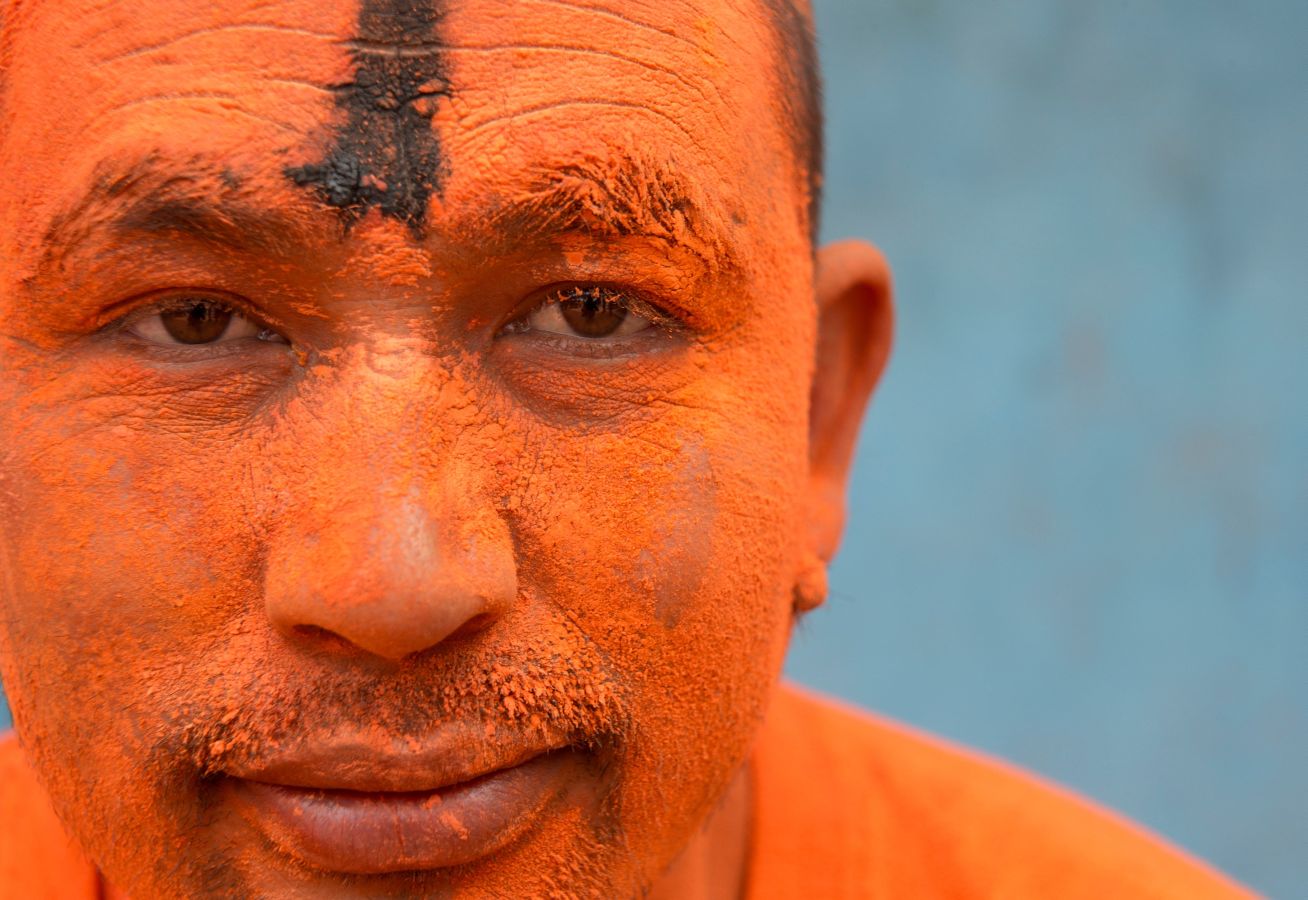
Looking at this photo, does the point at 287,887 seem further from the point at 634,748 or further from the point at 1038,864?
the point at 1038,864

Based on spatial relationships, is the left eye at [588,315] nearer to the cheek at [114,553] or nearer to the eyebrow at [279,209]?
the eyebrow at [279,209]

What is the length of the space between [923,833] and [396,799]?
102 cm

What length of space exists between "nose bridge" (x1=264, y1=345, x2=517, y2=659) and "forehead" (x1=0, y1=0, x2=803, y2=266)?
0.16 metres

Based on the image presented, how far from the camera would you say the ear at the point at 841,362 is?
5.63ft

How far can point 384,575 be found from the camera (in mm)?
1159

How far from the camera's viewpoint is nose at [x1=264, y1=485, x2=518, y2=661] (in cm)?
Result: 116

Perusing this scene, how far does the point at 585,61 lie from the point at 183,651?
62 cm

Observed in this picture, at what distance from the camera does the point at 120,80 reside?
126cm

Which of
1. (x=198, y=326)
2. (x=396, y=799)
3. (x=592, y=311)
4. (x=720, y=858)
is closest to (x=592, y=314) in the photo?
(x=592, y=311)

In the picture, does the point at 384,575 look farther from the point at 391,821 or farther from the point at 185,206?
the point at 185,206

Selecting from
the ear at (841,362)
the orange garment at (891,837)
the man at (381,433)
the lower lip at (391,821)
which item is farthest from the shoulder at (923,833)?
the lower lip at (391,821)

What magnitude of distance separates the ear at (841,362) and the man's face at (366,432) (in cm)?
35

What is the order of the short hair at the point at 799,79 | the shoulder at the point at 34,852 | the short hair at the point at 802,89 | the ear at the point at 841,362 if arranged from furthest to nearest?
the shoulder at the point at 34,852
the ear at the point at 841,362
the short hair at the point at 802,89
the short hair at the point at 799,79

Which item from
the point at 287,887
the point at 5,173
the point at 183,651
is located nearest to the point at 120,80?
the point at 5,173
